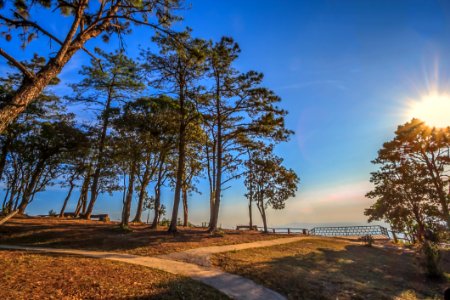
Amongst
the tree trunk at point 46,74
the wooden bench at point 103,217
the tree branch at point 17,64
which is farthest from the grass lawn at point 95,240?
the wooden bench at point 103,217

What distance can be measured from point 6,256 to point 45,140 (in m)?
14.7

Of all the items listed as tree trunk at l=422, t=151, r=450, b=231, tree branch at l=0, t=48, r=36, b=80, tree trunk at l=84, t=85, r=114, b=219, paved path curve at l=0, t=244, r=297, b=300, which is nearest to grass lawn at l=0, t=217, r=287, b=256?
paved path curve at l=0, t=244, r=297, b=300

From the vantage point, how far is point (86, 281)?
253 inches

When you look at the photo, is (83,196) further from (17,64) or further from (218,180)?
(17,64)

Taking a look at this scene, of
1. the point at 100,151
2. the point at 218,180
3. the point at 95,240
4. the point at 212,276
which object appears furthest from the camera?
the point at 100,151

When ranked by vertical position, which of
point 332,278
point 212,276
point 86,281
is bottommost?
point 332,278

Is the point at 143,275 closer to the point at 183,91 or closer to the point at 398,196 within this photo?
the point at 183,91

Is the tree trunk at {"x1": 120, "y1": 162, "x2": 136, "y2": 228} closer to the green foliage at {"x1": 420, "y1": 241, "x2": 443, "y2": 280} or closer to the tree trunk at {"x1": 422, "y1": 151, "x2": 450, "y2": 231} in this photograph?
the green foliage at {"x1": 420, "y1": 241, "x2": 443, "y2": 280}

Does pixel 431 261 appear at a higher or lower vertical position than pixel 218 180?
lower

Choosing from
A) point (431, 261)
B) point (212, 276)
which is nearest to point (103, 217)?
point (212, 276)

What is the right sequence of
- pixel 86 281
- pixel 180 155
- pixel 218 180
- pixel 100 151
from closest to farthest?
pixel 86 281 < pixel 180 155 < pixel 218 180 < pixel 100 151

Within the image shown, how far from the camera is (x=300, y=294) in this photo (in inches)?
307

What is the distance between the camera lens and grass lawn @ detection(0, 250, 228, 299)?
560cm

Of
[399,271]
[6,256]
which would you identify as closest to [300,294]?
[399,271]
